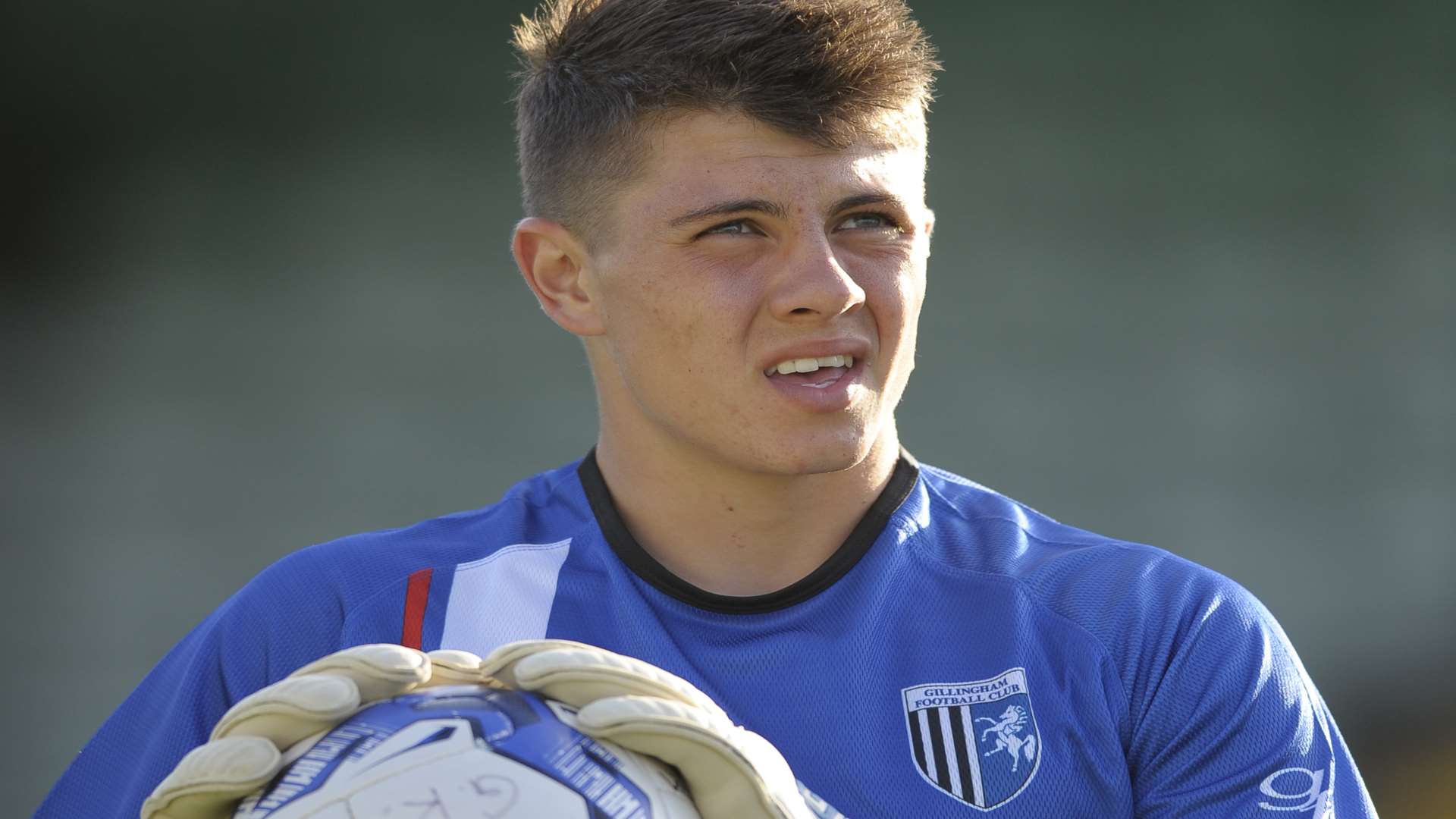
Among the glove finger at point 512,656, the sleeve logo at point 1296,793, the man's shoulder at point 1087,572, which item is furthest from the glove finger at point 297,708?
the sleeve logo at point 1296,793

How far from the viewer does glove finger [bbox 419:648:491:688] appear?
4.91 feet

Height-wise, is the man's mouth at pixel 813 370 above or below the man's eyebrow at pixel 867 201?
below

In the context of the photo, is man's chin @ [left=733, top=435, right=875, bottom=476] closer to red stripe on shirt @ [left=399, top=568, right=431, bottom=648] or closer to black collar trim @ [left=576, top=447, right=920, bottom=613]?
black collar trim @ [left=576, top=447, right=920, bottom=613]

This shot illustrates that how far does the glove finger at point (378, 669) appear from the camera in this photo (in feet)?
4.72

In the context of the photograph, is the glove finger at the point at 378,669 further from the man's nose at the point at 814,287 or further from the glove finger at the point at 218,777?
the man's nose at the point at 814,287

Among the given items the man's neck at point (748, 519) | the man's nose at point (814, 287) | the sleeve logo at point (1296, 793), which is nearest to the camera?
the sleeve logo at point (1296, 793)

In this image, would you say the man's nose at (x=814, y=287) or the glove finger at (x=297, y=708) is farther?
the man's nose at (x=814, y=287)

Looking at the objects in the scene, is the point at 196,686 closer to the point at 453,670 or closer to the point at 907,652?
the point at 453,670

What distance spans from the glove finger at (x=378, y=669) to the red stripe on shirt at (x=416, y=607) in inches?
18.9

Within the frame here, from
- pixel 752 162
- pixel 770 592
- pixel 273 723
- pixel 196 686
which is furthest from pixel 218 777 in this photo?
pixel 752 162

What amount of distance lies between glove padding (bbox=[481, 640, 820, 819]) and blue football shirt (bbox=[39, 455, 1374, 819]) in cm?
41

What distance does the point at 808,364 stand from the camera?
1.90 metres

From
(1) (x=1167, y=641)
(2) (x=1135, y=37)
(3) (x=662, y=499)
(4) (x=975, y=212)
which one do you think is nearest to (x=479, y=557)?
(3) (x=662, y=499)

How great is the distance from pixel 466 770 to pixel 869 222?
87 cm
